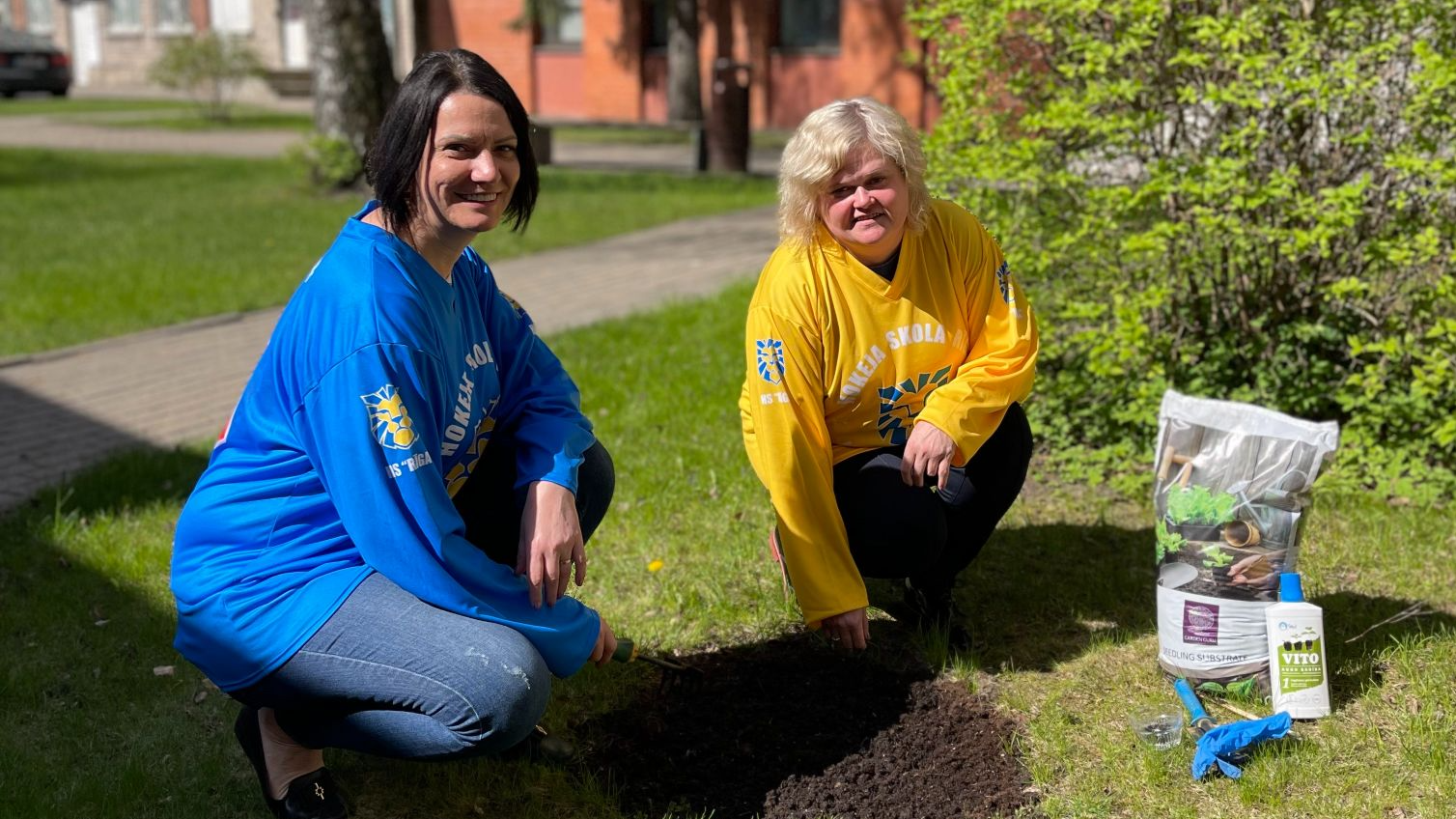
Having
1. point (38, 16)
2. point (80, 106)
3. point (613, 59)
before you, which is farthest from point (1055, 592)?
point (38, 16)

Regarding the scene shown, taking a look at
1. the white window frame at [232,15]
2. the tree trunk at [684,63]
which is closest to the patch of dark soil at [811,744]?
the tree trunk at [684,63]

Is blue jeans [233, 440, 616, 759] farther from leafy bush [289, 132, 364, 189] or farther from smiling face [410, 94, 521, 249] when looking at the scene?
leafy bush [289, 132, 364, 189]

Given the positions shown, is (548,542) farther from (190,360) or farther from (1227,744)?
(190,360)

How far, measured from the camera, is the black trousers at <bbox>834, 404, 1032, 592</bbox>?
3547 millimetres

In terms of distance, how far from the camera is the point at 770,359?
3387 mm

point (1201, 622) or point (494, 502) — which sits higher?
point (494, 502)

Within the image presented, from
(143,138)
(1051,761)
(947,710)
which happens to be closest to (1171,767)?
(1051,761)

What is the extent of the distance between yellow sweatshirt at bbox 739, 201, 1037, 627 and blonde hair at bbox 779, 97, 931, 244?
0.06 m

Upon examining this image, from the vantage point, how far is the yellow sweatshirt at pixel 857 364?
3.39 m

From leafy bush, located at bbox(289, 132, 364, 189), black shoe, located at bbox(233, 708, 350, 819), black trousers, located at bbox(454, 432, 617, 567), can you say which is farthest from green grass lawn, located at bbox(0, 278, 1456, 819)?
leafy bush, located at bbox(289, 132, 364, 189)

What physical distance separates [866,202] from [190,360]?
4992mm

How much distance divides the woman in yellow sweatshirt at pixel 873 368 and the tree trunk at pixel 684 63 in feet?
64.4

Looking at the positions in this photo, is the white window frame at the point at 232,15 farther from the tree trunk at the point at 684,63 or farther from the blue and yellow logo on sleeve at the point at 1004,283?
the blue and yellow logo on sleeve at the point at 1004,283

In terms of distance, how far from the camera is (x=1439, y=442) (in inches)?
183
